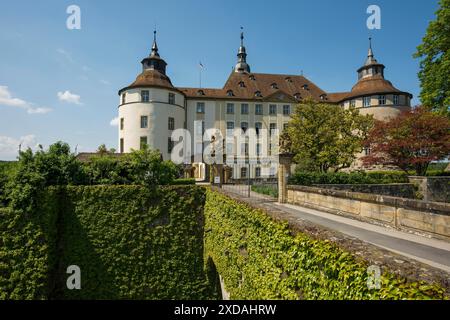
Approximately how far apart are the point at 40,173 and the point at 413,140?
24.5 metres

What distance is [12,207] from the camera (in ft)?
29.2

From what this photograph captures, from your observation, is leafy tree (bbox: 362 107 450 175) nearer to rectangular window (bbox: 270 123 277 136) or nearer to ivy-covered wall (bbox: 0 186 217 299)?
ivy-covered wall (bbox: 0 186 217 299)

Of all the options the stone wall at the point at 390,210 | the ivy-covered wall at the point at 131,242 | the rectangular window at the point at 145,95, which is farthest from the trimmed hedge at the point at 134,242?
the rectangular window at the point at 145,95

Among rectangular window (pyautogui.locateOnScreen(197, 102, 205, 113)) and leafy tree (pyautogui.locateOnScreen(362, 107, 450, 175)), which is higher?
rectangular window (pyautogui.locateOnScreen(197, 102, 205, 113))

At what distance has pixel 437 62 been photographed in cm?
1884

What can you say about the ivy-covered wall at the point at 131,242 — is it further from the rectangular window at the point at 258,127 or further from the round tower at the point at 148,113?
the rectangular window at the point at 258,127

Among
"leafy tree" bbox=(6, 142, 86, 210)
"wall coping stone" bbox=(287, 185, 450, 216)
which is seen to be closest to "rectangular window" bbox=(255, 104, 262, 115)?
"wall coping stone" bbox=(287, 185, 450, 216)

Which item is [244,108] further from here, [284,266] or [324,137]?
[284,266]

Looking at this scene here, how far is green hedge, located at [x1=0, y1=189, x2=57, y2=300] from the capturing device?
8664 millimetres

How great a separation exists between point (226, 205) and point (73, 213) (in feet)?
23.3

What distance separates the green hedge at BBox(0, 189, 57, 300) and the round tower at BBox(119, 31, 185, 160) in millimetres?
26187

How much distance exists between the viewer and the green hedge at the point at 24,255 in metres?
8.66

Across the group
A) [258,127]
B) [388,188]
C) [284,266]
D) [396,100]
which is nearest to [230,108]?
[258,127]

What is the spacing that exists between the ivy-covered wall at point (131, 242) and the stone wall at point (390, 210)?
6.16 meters
